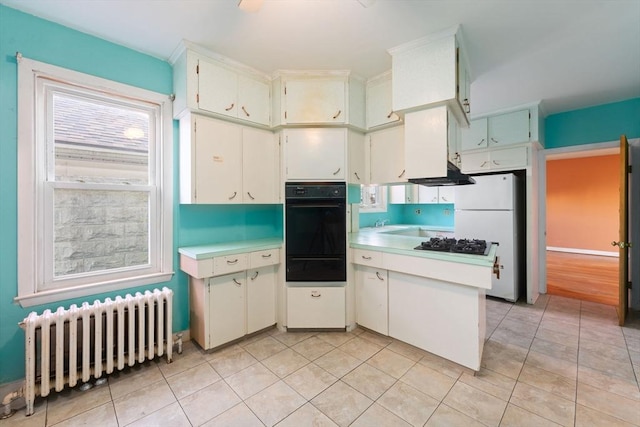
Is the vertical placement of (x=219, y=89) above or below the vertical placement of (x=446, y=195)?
above

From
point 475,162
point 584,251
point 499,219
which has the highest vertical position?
point 475,162

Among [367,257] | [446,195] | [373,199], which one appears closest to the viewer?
[367,257]

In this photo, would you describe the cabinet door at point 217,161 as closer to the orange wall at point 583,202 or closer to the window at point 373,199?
the window at point 373,199

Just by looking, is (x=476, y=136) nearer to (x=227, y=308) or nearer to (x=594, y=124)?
(x=594, y=124)

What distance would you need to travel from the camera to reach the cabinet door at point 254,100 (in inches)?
99.0

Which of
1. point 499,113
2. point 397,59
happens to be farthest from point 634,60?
point 397,59

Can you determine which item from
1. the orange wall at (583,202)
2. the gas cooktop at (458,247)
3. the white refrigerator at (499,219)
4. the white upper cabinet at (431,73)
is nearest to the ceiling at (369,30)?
the white upper cabinet at (431,73)

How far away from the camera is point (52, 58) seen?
1.92m

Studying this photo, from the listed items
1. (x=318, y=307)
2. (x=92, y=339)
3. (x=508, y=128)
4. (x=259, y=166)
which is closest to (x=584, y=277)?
(x=508, y=128)

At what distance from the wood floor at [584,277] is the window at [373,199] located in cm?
280

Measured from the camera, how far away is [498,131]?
3604 millimetres

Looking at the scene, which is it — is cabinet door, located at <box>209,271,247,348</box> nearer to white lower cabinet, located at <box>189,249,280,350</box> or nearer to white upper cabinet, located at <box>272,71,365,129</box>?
white lower cabinet, located at <box>189,249,280,350</box>

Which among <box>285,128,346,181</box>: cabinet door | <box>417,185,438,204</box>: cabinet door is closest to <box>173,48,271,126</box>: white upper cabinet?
<box>285,128,346,181</box>: cabinet door

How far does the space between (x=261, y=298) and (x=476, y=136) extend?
3520 mm
